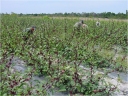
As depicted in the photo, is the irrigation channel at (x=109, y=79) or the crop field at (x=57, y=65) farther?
the irrigation channel at (x=109, y=79)

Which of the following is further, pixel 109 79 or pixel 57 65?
pixel 109 79

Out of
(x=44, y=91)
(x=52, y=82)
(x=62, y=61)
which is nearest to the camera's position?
(x=44, y=91)

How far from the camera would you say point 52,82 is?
8.66 ft

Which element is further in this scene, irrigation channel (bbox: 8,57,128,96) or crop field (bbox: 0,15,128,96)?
irrigation channel (bbox: 8,57,128,96)

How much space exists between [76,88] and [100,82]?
0.42 m

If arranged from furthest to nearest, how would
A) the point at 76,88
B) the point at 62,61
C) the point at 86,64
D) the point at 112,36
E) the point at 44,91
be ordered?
the point at 112,36 < the point at 86,64 < the point at 62,61 < the point at 76,88 < the point at 44,91

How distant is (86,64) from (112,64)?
58 centimetres

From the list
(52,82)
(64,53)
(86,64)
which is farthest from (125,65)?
(52,82)

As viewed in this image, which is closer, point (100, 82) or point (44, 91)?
point (44, 91)

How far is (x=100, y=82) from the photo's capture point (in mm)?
3152

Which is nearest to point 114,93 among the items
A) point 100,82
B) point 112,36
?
point 100,82

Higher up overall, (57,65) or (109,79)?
(57,65)

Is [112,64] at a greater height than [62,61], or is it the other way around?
[62,61]

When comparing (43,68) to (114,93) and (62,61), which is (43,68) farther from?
(114,93)
